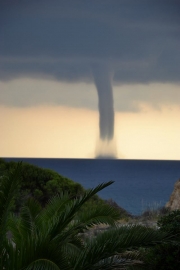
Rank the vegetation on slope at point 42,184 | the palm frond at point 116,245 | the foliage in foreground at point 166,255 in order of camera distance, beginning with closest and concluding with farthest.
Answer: the palm frond at point 116,245, the foliage in foreground at point 166,255, the vegetation on slope at point 42,184

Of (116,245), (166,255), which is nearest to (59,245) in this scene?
(116,245)

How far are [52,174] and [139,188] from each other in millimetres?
54992

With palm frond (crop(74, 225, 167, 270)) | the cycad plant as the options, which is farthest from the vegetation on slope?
palm frond (crop(74, 225, 167, 270))

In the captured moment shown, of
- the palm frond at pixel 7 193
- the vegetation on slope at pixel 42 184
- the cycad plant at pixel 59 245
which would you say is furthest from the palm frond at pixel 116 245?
the vegetation on slope at pixel 42 184

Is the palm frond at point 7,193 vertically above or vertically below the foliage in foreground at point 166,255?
above

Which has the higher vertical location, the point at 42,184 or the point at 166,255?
the point at 42,184

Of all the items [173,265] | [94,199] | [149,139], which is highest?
[149,139]

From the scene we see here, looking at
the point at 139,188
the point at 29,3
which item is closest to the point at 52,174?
the point at 29,3

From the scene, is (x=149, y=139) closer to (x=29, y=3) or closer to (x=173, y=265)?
(x=29, y=3)

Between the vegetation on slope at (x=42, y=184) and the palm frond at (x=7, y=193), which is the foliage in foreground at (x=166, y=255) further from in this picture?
the vegetation on slope at (x=42, y=184)

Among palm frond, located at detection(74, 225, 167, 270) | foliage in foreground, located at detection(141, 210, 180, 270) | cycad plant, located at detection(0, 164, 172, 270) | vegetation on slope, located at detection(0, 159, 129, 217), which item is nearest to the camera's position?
cycad plant, located at detection(0, 164, 172, 270)

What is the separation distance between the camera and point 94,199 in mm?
22391

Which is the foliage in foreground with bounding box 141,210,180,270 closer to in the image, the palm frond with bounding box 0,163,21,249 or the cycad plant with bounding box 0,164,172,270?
the cycad plant with bounding box 0,164,172,270

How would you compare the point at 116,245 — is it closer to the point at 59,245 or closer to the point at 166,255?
the point at 59,245
